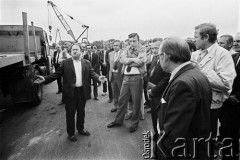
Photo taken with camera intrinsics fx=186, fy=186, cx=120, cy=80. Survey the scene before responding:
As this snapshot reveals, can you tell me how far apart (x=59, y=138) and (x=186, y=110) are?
3.11 metres

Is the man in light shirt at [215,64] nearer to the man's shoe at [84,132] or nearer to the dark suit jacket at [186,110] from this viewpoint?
the dark suit jacket at [186,110]

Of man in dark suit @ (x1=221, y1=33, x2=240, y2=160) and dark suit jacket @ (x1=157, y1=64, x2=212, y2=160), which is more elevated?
dark suit jacket @ (x1=157, y1=64, x2=212, y2=160)

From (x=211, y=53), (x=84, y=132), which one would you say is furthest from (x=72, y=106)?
(x=211, y=53)

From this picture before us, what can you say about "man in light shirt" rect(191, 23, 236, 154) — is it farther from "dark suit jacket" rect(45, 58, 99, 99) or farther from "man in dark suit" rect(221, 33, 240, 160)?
"dark suit jacket" rect(45, 58, 99, 99)

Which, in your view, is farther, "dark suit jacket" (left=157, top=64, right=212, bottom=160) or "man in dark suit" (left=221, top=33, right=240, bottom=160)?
"man in dark suit" (left=221, top=33, right=240, bottom=160)

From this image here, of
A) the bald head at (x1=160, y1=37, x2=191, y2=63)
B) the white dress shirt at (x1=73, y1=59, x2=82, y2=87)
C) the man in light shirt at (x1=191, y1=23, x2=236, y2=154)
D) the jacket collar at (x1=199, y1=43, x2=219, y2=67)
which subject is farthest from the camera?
the white dress shirt at (x1=73, y1=59, x2=82, y2=87)

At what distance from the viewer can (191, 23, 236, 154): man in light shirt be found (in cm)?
228

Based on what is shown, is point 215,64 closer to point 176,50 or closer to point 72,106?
point 176,50

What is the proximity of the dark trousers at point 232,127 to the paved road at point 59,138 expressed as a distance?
1.35 m

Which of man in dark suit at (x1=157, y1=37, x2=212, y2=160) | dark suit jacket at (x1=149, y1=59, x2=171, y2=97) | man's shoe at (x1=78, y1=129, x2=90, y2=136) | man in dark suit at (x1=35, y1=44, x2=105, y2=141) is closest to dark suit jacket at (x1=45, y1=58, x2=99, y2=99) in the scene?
man in dark suit at (x1=35, y1=44, x2=105, y2=141)

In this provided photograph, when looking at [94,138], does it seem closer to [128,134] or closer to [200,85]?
[128,134]

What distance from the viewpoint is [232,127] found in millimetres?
2785

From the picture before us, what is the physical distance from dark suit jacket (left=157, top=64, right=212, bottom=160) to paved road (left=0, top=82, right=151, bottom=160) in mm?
1838

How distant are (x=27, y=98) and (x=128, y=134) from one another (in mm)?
2920
